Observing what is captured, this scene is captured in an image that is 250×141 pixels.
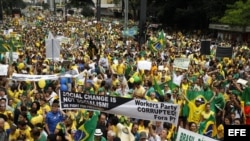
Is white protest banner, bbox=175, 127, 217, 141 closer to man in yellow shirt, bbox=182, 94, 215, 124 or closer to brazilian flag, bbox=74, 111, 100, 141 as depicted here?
brazilian flag, bbox=74, 111, 100, 141

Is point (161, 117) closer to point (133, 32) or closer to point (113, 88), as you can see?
point (113, 88)

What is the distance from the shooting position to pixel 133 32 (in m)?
29.2

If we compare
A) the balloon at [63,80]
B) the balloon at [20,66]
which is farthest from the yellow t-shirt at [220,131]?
the balloon at [20,66]

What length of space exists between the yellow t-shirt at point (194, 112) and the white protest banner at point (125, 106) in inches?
57.9

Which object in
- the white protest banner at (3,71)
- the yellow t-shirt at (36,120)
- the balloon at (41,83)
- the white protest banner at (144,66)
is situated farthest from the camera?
the white protest banner at (144,66)

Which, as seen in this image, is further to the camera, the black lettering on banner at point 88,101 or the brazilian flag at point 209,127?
the brazilian flag at point 209,127

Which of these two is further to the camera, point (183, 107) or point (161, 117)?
point (183, 107)

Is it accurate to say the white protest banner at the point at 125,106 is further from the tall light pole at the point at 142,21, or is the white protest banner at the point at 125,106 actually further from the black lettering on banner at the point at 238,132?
the tall light pole at the point at 142,21

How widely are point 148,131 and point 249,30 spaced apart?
104 feet

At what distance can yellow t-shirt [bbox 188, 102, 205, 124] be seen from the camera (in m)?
9.80

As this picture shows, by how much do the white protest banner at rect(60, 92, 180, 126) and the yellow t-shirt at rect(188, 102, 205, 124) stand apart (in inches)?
57.9

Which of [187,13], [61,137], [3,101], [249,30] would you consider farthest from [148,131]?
[187,13]

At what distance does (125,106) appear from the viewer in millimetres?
8500

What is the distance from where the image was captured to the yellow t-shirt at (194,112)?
980 cm
